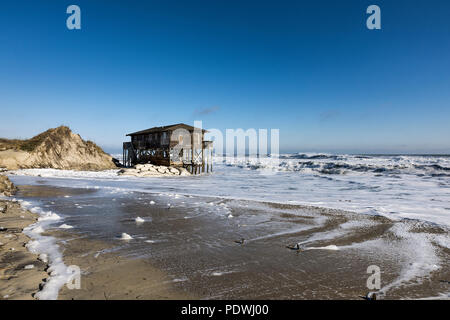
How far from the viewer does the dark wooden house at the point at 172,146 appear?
30.9 m

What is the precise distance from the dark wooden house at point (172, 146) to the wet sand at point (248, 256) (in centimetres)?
2386

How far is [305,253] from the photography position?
432 cm

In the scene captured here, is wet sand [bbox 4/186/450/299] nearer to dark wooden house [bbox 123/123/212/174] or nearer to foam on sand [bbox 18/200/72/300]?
foam on sand [bbox 18/200/72/300]

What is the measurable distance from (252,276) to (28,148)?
33.3 m

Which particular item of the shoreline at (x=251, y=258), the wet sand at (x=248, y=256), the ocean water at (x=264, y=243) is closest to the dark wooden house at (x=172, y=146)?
the ocean water at (x=264, y=243)

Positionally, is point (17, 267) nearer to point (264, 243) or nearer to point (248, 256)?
point (248, 256)

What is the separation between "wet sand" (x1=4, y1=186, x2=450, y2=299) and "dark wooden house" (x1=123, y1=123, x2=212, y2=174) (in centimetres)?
2386

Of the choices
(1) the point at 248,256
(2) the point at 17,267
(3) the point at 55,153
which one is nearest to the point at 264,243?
(1) the point at 248,256

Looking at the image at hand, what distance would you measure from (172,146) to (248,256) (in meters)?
27.6

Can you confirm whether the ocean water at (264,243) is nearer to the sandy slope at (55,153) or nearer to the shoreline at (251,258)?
the shoreline at (251,258)

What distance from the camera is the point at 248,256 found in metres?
4.14
